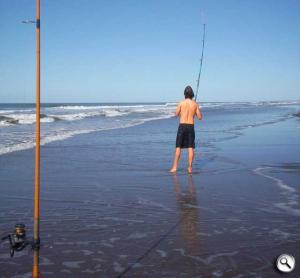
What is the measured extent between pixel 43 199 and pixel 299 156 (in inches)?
247

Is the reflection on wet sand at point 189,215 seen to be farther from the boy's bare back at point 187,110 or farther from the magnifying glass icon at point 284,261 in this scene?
the boy's bare back at point 187,110

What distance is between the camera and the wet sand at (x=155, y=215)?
3.39 meters

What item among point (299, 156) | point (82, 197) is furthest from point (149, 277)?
point (299, 156)

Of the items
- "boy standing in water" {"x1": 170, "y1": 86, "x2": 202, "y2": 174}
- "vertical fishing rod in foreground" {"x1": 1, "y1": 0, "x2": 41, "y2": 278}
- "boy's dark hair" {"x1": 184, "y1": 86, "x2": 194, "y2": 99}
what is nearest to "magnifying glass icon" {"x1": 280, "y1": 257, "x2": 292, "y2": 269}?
"vertical fishing rod in foreground" {"x1": 1, "y1": 0, "x2": 41, "y2": 278}

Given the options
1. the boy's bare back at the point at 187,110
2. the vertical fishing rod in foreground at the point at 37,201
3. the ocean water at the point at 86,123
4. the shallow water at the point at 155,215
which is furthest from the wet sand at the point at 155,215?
the ocean water at the point at 86,123

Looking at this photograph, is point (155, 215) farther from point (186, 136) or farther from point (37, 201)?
point (186, 136)

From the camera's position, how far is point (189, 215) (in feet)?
15.6

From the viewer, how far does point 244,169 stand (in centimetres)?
785

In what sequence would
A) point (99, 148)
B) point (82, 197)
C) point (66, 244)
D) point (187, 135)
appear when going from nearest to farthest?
point (66, 244) < point (82, 197) < point (187, 135) < point (99, 148)

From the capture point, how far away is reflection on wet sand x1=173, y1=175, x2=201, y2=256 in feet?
12.4

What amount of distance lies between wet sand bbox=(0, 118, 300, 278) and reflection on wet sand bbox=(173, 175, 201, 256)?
1 centimetres

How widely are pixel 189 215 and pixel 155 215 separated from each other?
39cm

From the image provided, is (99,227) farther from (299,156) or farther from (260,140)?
(260,140)

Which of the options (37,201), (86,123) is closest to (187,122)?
(37,201)
